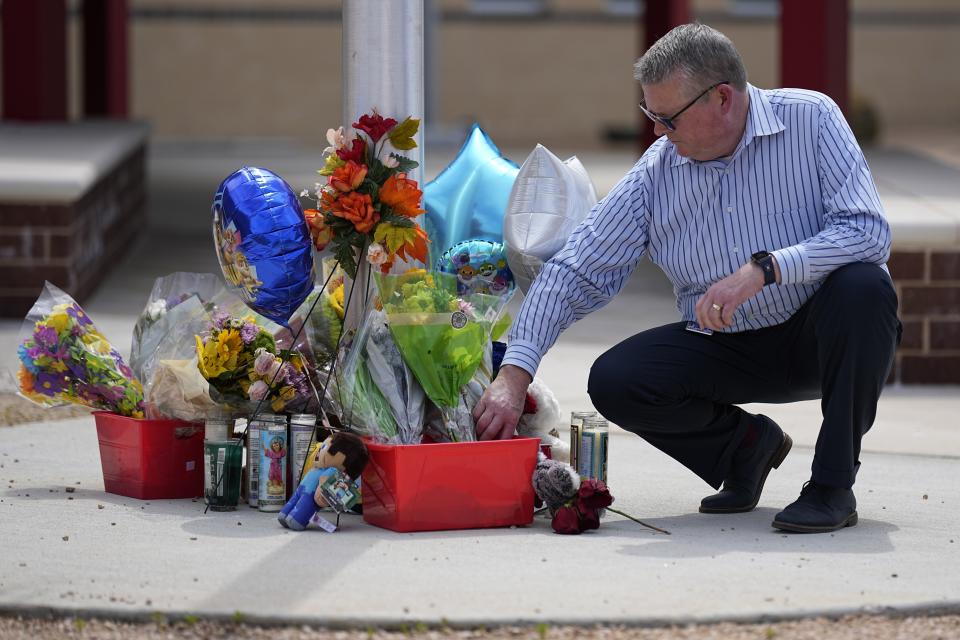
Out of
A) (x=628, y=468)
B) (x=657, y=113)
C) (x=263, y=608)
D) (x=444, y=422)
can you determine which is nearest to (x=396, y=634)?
(x=263, y=608)

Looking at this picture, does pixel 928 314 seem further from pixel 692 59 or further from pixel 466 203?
pixel 692 59

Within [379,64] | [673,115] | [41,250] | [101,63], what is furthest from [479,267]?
[101,63]

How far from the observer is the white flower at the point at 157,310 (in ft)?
14.3

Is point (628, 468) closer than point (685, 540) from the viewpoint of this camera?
No

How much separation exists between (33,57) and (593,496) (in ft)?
30.5

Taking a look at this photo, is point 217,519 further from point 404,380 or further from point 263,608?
point 263,608

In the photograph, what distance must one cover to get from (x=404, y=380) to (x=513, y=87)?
768 inches

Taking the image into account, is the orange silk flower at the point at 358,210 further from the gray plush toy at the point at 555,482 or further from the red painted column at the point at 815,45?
the red painted column at the point at 815,45

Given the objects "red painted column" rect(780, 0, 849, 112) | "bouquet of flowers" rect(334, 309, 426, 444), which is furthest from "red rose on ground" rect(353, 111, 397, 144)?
"red painted column" rect(780, 0, 849, 112)

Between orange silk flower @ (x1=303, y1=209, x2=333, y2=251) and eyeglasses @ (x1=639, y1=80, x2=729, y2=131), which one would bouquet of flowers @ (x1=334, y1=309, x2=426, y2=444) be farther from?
eyeglasses @ (x1=639, y1=80, x2=729, y2=131)

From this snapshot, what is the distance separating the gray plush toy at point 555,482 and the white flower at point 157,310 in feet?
3.93

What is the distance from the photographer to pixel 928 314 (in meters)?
6.41

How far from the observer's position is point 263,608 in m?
3.09

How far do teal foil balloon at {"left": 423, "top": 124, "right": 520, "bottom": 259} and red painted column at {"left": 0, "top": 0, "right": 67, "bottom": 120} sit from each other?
8175 mm
